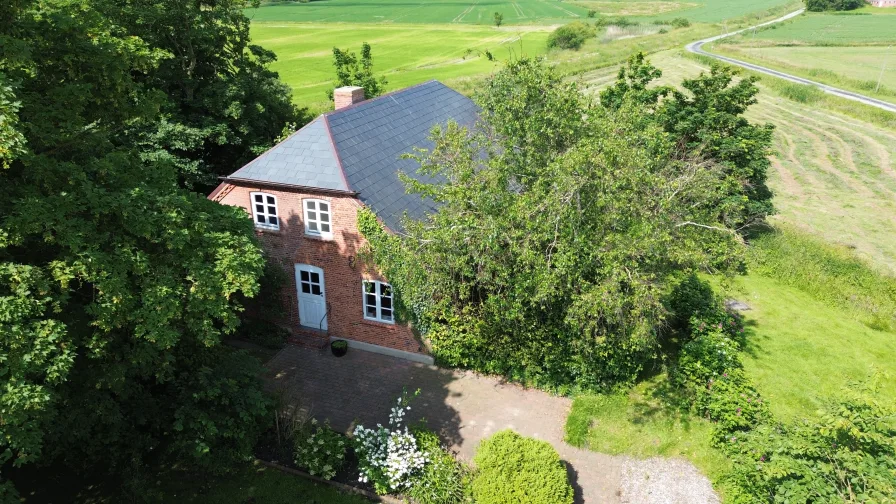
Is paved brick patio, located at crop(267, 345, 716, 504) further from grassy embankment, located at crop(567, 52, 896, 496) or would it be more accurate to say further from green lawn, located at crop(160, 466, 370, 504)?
green lawn, located at crop(160, 466, 370, 504)

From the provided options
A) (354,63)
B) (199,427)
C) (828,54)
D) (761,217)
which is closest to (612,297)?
(199,427)

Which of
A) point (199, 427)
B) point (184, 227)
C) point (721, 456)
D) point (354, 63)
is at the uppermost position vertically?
point (354, 63)

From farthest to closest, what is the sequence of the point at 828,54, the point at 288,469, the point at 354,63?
the point at 828,54, the point at 354,63, the point at 288,469

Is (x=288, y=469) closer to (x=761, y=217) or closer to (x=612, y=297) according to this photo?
(x=612, y=297)

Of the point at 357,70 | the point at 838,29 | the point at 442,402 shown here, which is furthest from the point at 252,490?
the point at 838,29

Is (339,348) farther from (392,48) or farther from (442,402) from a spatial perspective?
(392,48)
